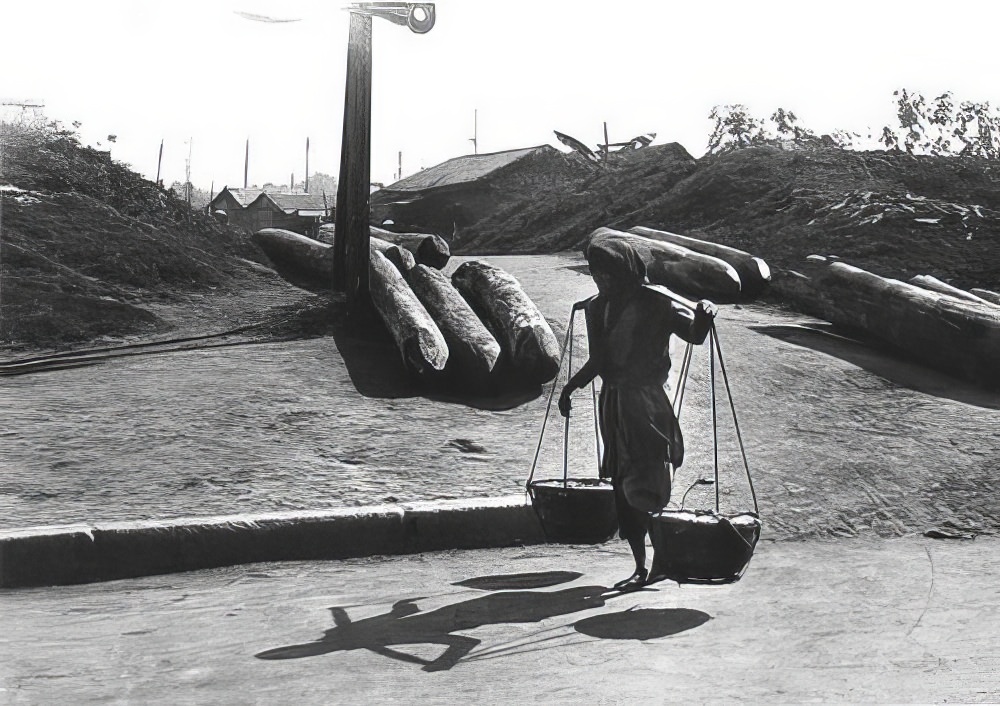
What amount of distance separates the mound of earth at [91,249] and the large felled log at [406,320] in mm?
2170

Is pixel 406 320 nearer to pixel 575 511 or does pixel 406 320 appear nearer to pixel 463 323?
pixel 463 323

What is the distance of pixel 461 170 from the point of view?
35.4 metres

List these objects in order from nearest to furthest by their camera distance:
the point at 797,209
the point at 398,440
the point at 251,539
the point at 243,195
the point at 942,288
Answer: the point at 251,539 < the point at 398,440 < the point at 942,288 < the point at 797,209 < the point at 243,195

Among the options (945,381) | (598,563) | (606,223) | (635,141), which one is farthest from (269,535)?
(635,141)

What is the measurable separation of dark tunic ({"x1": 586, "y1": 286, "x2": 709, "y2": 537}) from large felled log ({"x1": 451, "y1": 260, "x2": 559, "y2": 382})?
12.1 feet

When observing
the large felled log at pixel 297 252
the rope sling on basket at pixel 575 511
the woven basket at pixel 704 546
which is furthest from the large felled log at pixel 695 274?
the woven basket at pixel 704 546

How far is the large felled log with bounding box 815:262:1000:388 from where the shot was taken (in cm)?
909

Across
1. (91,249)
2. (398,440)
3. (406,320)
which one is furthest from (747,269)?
(91,249)

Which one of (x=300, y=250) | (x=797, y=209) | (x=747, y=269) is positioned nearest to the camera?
(x=747, y=269)

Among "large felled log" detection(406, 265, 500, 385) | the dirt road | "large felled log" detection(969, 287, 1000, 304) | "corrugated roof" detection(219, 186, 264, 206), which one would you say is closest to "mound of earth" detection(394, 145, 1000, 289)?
"large felled log" detection(969, 287, 1000, 304)

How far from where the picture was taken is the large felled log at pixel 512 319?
8500 mm

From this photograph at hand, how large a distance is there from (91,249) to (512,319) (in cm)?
603

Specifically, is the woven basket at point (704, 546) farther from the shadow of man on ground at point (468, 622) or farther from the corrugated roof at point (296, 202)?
the corrugated roof at point (296, 202)

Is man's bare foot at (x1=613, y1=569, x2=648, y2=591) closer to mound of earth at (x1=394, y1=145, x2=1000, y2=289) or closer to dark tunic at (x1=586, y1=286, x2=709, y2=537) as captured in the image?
dark tunic at (x1=586, y1=286, x2=709, y2=537)
